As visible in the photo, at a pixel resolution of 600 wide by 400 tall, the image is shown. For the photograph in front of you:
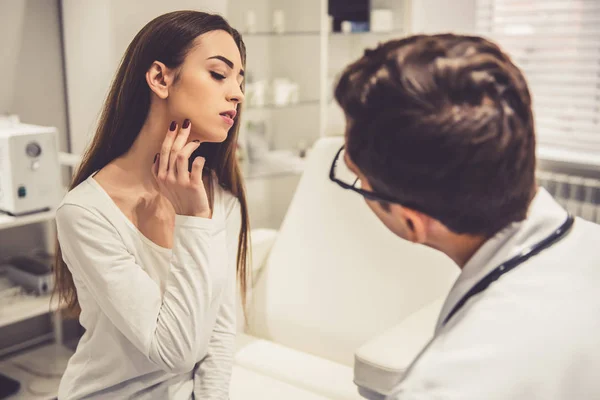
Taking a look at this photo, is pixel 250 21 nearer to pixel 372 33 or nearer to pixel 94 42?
pixel 372 33

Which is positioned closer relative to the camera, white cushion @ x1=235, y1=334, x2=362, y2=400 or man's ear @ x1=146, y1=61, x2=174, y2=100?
man's ear @ x1=146, y1=61, x2=174, y2=100

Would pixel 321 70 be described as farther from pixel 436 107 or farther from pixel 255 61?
pixel 436 107

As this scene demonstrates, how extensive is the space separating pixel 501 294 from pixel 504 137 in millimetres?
162

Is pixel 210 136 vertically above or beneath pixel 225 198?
above

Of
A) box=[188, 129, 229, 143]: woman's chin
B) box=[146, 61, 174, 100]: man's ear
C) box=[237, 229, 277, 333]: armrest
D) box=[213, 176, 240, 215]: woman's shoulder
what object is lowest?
box=[237, 229, 277, 333]: armrest

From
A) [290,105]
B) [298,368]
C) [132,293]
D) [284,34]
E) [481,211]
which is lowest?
[298,368]

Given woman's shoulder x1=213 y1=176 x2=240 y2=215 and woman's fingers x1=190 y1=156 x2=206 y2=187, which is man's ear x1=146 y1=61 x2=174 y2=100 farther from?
woman's shoulder x1=213 y1=176 x2=240 y2=215

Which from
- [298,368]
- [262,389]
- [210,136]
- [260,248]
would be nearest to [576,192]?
[260,248]

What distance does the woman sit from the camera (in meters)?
1.09

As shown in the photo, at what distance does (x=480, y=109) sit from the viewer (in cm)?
63

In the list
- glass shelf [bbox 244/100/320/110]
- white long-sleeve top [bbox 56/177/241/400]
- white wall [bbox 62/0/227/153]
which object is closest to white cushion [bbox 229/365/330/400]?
white long-sleeve top [bbox 56/177/241/400]

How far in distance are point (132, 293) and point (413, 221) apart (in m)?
0.56

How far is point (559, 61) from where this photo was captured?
2865 mm

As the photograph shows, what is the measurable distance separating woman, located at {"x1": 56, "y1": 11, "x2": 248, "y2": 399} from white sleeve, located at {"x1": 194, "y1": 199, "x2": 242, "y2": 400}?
1.9 inches
